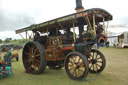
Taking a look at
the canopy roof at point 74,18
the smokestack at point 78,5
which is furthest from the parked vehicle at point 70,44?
the smokestack at point 78,5

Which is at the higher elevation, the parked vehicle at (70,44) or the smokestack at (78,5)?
the smokestack at (78,5)

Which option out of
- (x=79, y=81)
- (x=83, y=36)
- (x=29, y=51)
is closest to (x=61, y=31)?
(x=83, y=36)

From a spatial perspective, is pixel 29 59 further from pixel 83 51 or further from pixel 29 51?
pixel 83 51

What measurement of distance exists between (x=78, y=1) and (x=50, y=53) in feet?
16.1

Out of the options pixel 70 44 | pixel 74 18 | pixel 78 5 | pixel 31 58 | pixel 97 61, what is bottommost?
pixel 97 61

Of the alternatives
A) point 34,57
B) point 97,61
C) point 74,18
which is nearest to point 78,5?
point 74,18

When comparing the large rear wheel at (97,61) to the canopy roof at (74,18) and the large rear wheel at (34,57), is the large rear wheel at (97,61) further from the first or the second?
the large rear wheel at (34,57)

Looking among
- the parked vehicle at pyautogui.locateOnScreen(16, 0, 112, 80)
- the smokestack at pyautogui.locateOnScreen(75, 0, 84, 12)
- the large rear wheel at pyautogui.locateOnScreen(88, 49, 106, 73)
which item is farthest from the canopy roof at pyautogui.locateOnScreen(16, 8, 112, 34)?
the smokestack at pyautogui.locateOnScreen(75, 0, 84, 12)

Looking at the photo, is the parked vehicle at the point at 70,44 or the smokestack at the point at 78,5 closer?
the parked vehicle at the point at 70,44

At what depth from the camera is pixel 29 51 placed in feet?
22.1

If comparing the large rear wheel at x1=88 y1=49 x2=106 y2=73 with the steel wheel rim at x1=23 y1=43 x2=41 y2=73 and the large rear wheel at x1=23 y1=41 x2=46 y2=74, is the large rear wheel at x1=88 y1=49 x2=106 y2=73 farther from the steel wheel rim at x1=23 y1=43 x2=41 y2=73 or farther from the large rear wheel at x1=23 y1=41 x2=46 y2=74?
the steel wheel rim at x1=23 y1=43 x2=41 y2=73

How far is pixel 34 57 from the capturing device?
244 inches

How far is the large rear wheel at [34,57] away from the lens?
5712 millimetres

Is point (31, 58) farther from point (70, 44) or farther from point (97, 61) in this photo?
point (97, 61)
